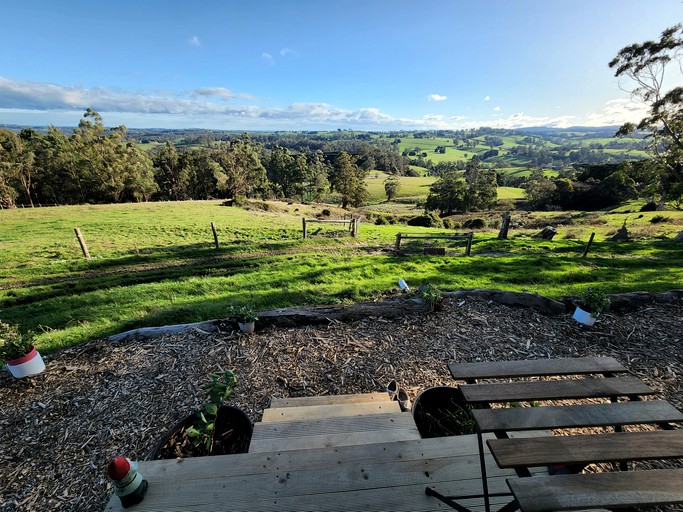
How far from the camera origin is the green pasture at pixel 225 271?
6398 mm

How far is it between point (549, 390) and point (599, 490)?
83cm

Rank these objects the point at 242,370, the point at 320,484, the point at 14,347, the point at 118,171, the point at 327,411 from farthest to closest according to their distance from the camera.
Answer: the point at 118,171, the point at 242,370, the point at 14,347, the point at 327,411, the point at 320,484

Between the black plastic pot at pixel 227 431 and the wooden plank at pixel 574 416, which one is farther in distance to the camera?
the black plastic pot at pixel 227 431

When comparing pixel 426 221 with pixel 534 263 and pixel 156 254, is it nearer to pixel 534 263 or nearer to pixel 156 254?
pixel 534 263

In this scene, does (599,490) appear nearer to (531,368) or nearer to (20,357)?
(531,368)

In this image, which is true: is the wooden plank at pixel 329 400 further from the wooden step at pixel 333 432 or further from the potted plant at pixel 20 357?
the potted plant at pixel 20 357

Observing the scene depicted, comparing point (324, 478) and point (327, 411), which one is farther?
point (327, 411)

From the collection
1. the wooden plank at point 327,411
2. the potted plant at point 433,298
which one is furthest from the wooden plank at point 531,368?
the potted plant at point 433,298

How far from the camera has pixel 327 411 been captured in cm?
303

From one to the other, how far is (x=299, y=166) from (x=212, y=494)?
196 feet

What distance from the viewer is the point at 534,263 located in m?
10.2

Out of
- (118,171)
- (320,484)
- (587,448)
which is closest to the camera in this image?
(587,448)

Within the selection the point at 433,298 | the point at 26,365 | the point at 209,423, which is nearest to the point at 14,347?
the point at 26,365

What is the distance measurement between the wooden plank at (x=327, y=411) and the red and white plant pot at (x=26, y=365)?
3466 millimetres
